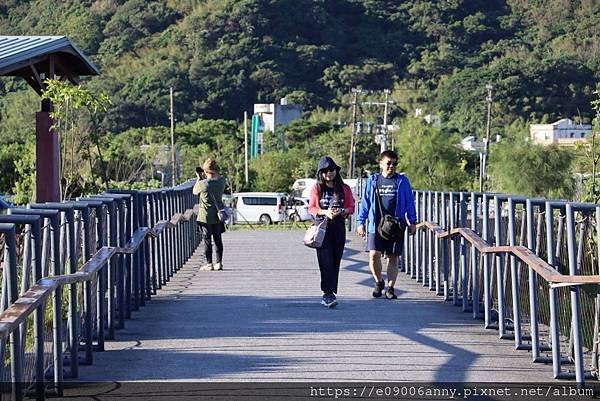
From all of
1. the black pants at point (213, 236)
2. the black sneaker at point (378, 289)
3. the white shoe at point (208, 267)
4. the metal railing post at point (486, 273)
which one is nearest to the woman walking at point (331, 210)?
the black sneaker at point (378, 289)

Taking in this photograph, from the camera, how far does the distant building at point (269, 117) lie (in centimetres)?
10819

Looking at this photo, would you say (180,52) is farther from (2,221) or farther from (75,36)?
(2,221)

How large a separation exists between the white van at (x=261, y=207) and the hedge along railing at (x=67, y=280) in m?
52.4

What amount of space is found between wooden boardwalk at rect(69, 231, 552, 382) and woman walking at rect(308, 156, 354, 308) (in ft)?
1.45

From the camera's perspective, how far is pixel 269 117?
121 meters

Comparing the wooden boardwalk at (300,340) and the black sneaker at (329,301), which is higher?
the black sneaker at (329,301)

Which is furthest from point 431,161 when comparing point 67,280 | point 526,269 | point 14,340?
point 14,340

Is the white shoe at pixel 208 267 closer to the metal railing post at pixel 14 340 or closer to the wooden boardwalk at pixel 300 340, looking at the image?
the wooden boardwalk at pixel 300 340

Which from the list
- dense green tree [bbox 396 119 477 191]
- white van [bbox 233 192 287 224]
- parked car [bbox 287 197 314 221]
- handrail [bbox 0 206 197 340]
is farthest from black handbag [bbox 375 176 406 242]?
dense green tree [bbox 396 119 477 191]

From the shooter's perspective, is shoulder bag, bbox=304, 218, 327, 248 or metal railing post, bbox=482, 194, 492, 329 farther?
shoulder bag, bbox=304, 218, 327, 248

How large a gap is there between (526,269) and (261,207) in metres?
57.4

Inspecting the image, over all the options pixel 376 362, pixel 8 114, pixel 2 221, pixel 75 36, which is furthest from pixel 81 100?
pixel 75 36

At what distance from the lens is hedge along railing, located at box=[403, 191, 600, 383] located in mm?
9562

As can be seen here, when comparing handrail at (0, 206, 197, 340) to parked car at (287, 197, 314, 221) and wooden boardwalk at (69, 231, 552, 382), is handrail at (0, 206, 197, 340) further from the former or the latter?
parked car at (287, 197, 314, 221)
